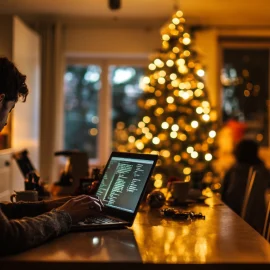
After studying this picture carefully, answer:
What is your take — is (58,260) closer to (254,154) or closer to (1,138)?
(254,154)

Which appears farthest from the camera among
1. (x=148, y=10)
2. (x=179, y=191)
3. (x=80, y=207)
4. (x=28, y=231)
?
(x=148, y=10)

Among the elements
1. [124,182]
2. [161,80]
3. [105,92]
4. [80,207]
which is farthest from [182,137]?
[80,207]

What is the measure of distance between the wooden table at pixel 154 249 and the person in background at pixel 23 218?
30 millimetres

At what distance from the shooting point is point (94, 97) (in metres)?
6.44

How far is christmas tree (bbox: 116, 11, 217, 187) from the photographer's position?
16.6ft

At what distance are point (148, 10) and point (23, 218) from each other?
4407mm

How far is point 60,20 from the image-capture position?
6031 mm

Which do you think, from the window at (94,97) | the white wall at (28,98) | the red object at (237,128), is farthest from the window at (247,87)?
the white wall at (28,98)

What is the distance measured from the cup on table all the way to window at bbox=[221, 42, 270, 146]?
3800mm

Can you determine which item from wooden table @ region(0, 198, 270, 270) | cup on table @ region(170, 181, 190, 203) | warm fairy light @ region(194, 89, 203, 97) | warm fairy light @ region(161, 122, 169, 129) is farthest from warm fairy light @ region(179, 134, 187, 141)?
wooden table @ region(0, 198, 270, 270)

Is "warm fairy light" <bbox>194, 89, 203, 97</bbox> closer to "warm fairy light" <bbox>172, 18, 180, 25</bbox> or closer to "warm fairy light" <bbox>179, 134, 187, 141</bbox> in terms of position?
"warm fairy light" <bbox>179, 134, 187, 141</bbox>

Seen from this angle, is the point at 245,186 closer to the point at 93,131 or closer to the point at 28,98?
the point at 28,98

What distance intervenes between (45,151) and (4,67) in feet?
14.8

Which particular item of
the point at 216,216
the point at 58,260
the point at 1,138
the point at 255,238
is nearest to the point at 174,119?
the point at 1,138
